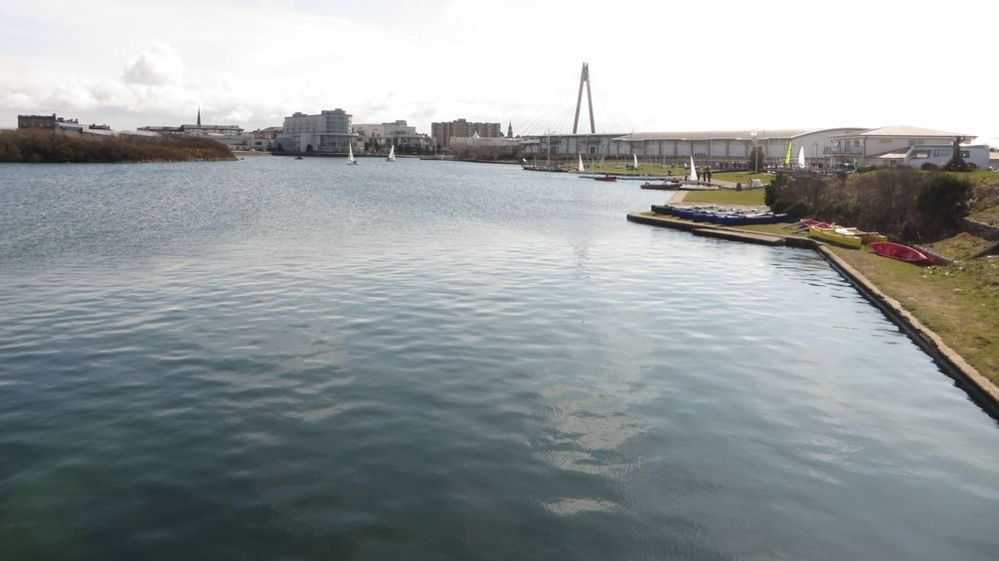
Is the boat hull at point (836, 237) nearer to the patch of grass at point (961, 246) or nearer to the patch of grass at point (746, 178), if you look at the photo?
the patch of grass at point (961, 246)

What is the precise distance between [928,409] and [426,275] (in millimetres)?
20272

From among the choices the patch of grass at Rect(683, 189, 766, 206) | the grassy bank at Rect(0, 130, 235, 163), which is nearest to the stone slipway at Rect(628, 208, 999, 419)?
the patch of grass at Rect(683, 189, 766, 206)

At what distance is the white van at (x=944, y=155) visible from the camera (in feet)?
213

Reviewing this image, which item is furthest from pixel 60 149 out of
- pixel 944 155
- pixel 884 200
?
pixel 884 200

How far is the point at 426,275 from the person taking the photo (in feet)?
104

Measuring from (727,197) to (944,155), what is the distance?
1927cm

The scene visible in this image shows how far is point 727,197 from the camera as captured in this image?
73.8m

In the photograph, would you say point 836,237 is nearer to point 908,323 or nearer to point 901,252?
point 901,252

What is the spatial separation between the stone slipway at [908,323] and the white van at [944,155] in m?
29.3

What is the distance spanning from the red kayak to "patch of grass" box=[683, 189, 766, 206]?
97.0ft

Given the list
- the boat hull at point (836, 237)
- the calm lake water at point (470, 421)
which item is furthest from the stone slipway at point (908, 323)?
the boat hull at point (836, 237)

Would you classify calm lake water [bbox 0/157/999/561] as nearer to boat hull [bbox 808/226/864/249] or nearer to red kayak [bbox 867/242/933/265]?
Result: red kayak [bbox 867/242/933/265]

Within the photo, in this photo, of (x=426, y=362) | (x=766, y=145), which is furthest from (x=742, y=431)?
(x=766, y=145)

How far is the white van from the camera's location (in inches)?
2557
